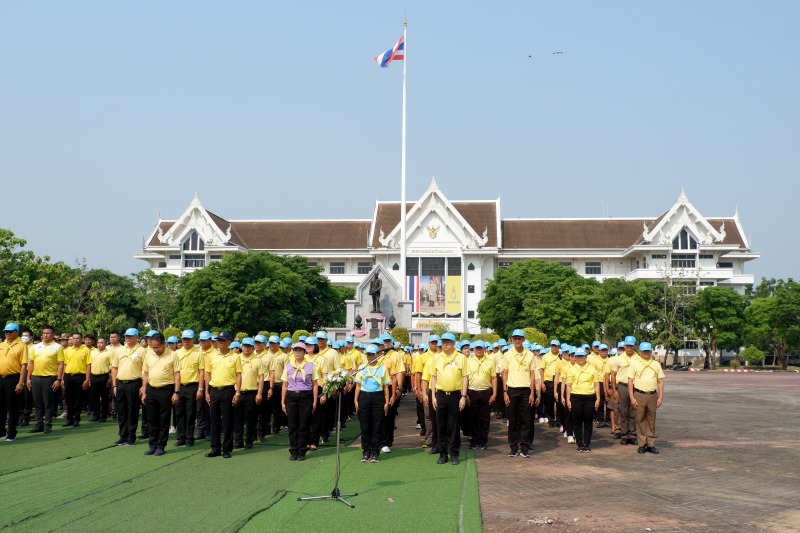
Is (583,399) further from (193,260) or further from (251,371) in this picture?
(193,260)

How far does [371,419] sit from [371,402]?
0.26 meters

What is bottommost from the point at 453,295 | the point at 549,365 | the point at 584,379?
the point at 584,379

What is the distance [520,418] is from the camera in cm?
1164

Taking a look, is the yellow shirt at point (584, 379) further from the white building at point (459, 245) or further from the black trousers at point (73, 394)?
the white building at point (459, 245)

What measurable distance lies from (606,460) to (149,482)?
6854 millimetres

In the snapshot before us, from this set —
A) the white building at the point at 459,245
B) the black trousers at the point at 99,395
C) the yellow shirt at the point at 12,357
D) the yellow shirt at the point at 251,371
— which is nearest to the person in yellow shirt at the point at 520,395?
the yellow shirt at the point at 251,371

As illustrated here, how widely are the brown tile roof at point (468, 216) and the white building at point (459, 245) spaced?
116 mm

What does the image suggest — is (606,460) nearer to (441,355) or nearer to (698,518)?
(441,355)

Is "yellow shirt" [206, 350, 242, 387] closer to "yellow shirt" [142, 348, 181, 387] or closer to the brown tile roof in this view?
"yellow shirt" [142, 348, 181, 387]

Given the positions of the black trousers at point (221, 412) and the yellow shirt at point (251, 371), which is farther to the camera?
the yellow shirt at point (251, 371)

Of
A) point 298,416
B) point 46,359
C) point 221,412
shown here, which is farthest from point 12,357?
point 298,416

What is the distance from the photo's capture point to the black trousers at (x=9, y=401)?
41.1 ft

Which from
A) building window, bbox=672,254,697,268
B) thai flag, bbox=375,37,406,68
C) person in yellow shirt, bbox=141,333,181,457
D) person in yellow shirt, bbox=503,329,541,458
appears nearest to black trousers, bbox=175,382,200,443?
person in yellow shirt, bbox=141,333,181,457

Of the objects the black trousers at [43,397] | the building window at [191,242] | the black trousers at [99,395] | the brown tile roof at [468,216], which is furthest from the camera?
the building window at [191,242]
